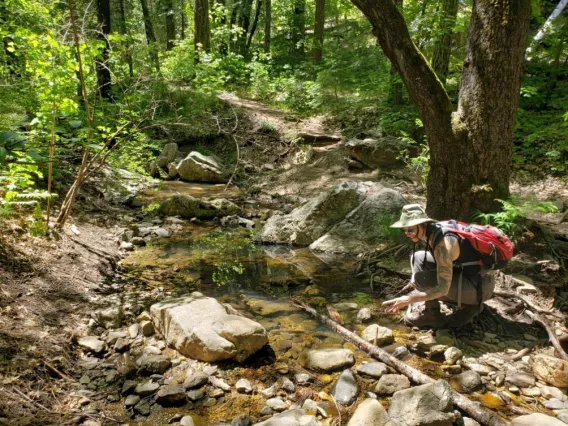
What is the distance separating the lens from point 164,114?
14359 millimetres

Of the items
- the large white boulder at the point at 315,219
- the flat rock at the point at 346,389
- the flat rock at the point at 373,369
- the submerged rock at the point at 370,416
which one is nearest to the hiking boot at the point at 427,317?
the flat rock at the point at 373,369

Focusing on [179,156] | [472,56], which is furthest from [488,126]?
[179,156]

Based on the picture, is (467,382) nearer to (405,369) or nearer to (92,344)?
(405,369)

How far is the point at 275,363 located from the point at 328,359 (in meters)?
0.53

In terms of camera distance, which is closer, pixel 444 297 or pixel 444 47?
pixel 444 297

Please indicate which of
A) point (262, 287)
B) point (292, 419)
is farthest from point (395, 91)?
point (292, 419)

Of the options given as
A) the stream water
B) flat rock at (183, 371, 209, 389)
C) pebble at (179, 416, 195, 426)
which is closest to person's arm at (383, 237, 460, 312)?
the stream water

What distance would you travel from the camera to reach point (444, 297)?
4.28 m

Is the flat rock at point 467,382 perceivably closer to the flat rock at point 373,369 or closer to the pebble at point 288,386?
the flat rock at point 373,369

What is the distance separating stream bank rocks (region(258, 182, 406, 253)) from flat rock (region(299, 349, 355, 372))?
326 centimetres

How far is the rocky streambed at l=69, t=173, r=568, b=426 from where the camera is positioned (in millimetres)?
3129

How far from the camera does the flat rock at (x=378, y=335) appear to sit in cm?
423

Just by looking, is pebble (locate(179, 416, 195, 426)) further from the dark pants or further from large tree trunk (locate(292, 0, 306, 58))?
large tree trunk (locate(292, 0, 306, 58))

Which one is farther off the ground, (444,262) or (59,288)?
(444,262)
